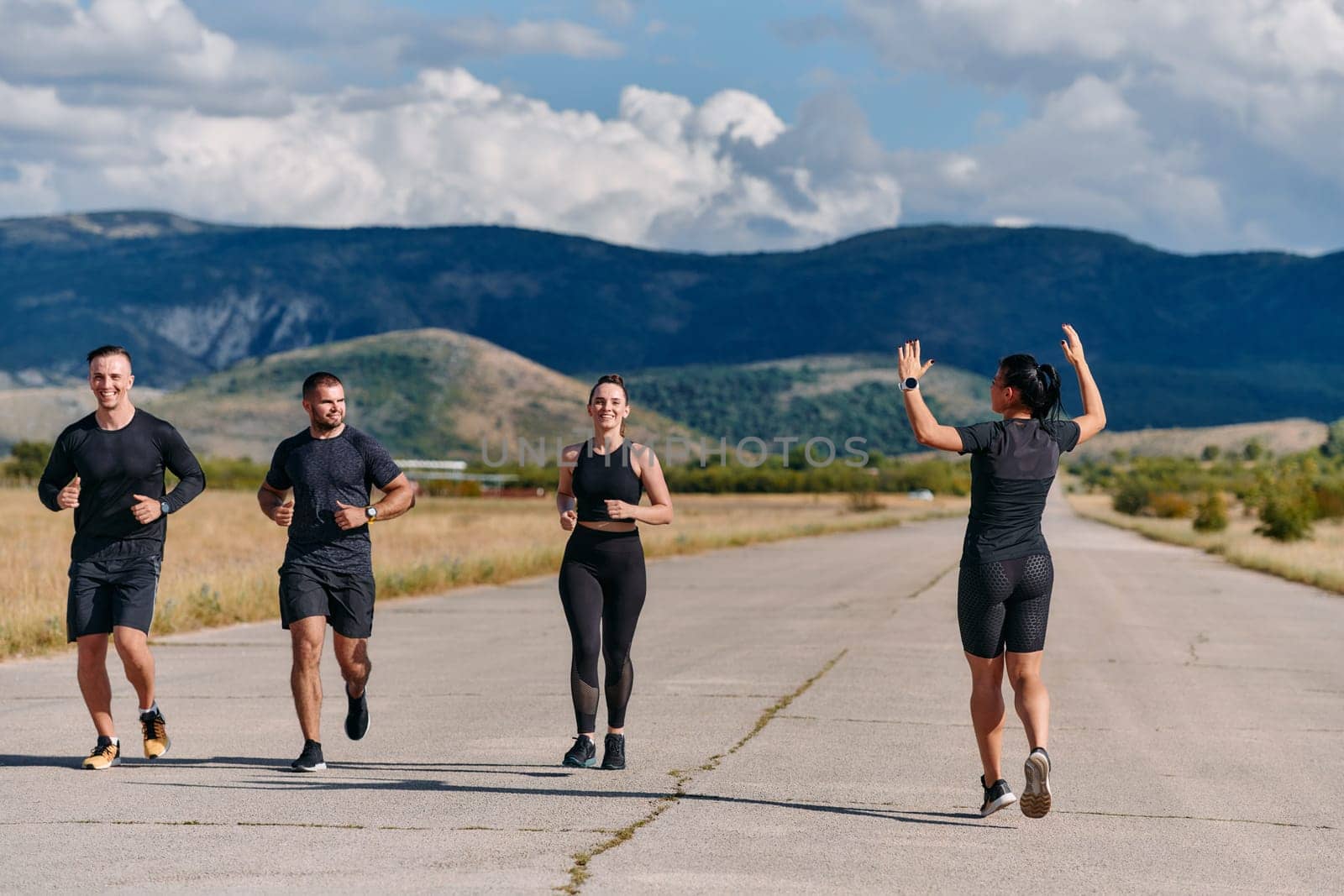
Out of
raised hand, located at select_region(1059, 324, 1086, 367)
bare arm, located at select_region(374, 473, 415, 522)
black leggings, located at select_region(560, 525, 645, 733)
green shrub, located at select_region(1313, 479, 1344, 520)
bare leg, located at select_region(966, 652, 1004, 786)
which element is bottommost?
green shrub, located at select_region(1313, 479, 1344, 520)

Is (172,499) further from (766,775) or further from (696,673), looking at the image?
(696,673)

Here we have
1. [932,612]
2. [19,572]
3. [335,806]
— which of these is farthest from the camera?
[19,572]

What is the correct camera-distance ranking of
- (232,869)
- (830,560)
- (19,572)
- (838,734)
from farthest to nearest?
(830,560)
(19,572)
(838,734)
(232,869)

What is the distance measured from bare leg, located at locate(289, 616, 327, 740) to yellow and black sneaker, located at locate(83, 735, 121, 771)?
39.8 inches

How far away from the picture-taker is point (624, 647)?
9.66 metres

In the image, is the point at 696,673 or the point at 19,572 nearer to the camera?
the point at 696,673

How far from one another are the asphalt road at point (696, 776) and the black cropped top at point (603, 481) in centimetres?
142

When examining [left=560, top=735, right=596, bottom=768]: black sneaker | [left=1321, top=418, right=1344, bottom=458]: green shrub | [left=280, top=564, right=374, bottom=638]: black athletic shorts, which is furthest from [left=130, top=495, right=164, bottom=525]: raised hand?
[left=1321, top=418, right=1344, bottom=458]: green shrub

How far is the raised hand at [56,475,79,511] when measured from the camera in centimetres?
940

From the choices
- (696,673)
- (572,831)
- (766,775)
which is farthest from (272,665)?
(572,831)

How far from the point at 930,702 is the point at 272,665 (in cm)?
569

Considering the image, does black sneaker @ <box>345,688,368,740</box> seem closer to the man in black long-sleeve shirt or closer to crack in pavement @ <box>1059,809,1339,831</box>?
the man in black long-sleeve shirt

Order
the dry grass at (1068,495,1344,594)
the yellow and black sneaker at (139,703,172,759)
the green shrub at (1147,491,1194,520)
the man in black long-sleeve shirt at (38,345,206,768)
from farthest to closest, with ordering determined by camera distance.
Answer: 1. the green shrub at (1147,491,1194,520)
2. the dry grass at (1068,495,1344,594)
3. the yellow and black sneaker at (139,703,172,759)
4. the man in black long-sleeve shirt at (38,345,206,768)

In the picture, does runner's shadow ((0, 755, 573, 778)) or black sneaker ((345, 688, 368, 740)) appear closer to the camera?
runner's shadow ((0, 755, 573, 778))
